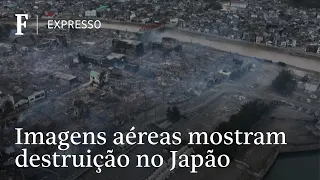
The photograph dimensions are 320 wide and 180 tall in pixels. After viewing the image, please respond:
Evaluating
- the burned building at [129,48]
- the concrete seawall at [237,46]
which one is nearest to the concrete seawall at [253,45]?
the concrete seawall at [237,46]

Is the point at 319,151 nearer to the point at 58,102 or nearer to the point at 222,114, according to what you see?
the point at 222,114

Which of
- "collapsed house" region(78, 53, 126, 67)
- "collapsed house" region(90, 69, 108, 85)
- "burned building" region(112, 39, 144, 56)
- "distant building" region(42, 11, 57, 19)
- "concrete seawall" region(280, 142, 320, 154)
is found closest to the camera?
"concrete seawall" region(280, 142, 320, 154)

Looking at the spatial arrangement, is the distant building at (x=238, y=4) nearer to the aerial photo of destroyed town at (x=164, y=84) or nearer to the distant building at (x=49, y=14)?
the aerial photo of destroyed town at (x=164, y=84)

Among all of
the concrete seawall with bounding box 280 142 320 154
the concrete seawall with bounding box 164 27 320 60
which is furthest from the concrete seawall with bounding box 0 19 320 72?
the concrete seawall with bounding box 280 142 320 154

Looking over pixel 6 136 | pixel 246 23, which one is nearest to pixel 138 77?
pixel 6 136

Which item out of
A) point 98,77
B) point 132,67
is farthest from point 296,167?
point 132,67

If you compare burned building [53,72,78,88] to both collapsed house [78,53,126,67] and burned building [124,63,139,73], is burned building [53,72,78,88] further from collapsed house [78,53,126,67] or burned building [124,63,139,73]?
burned building [124,63,139,73]
